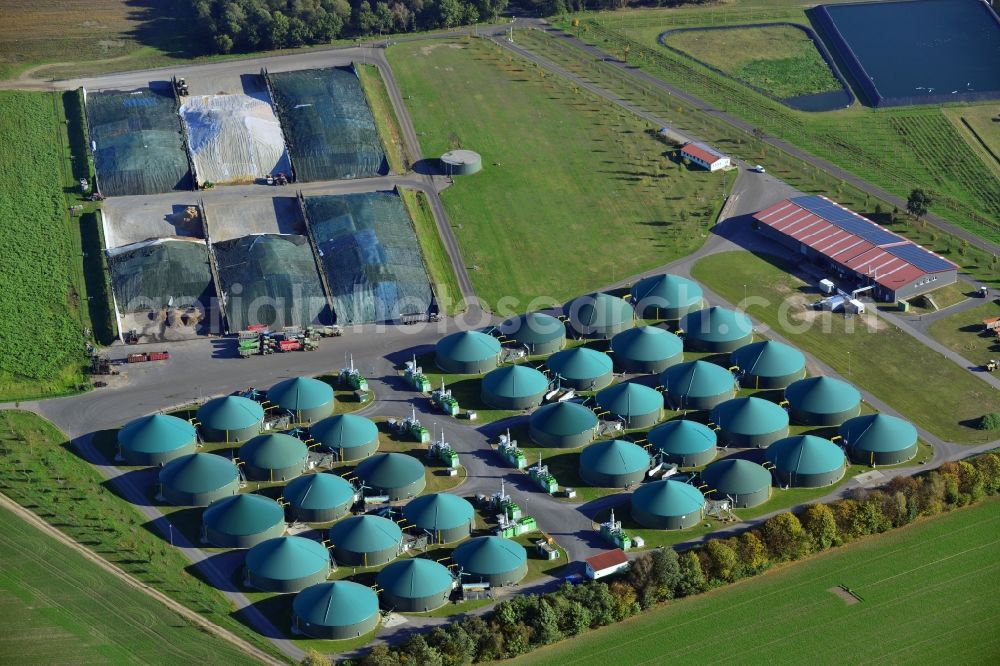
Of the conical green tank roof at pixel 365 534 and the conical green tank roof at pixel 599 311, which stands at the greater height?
the conical green tank roof at pixel 599 311

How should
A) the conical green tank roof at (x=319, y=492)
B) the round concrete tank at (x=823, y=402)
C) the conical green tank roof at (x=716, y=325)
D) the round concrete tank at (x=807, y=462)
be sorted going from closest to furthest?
the conical green tank roof at (x=319, y=492), the round concrete tank at (x=807, y=462), the round concrete tank at (x=823, y=402), the conical green tank roof at (x=716, y=325)

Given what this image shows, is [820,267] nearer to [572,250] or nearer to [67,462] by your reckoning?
[572,250]

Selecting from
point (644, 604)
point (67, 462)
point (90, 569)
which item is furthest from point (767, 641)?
point (67, 462)

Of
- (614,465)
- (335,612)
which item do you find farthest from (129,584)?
(614,465)

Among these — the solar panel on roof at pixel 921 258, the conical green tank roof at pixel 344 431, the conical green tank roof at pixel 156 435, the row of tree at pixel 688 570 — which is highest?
the solar panel on roof at pixel 921 258

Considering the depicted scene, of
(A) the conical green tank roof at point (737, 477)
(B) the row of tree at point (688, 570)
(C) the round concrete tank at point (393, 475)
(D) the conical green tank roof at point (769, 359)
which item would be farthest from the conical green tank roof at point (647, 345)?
(C) the round concrete tank at point (393, 475)

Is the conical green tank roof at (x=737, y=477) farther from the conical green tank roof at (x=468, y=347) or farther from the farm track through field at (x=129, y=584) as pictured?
the farm track through field at (x=129, y=584)

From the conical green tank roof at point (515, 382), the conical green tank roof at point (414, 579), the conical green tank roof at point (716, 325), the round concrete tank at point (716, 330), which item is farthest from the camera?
the conical green tank roof at point (716, 325)
